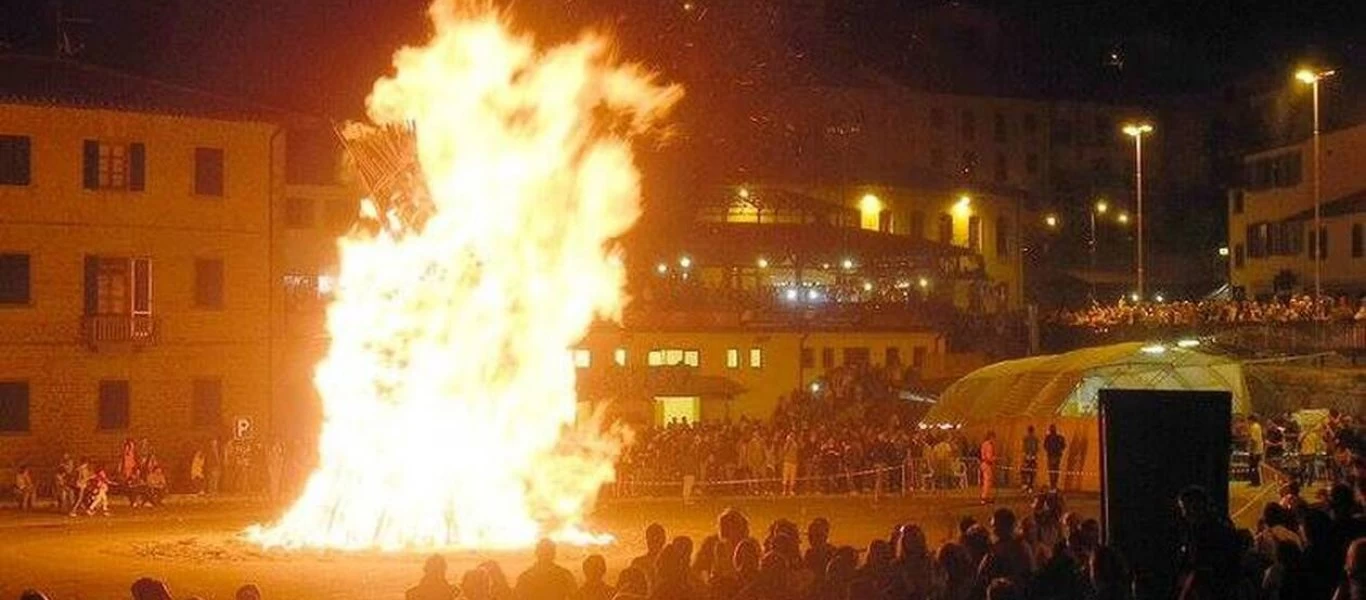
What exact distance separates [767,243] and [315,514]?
3334cm

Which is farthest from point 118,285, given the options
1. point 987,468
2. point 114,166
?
point 987,468

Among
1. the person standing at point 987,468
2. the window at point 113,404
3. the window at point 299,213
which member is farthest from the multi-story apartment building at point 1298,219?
the window at point 113,404

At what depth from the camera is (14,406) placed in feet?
148

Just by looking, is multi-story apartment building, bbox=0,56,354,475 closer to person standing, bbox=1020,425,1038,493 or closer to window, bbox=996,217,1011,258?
person standing, bbox=1020,425,1038,493

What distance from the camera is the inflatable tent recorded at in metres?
41.0

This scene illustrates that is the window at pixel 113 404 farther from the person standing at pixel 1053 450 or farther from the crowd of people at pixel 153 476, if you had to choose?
the person standing at pixel 1053 450

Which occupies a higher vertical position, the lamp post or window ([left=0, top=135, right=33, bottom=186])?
the lamp post

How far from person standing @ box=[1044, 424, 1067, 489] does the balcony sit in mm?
23250

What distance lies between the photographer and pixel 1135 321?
56.7 meters

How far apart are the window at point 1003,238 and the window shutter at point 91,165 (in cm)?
4740

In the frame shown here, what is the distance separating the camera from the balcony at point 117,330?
4600 cm

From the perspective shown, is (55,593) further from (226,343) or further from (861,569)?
(226,343)

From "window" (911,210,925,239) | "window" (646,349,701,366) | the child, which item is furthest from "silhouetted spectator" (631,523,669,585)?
"window" (911,210,925,239)

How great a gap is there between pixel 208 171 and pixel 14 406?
817 cm
